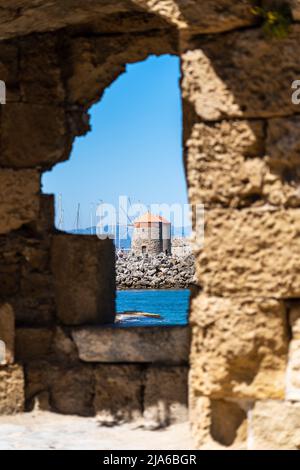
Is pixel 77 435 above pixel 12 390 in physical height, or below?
below

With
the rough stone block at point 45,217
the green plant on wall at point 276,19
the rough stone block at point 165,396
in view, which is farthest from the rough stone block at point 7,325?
the green plant on wall at point 276,19

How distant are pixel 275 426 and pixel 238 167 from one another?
67.5 inches

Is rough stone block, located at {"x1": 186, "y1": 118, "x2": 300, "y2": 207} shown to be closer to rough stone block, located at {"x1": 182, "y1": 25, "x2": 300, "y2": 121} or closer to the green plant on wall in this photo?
rough stone block, located at {"x1": 182, "y1": 25, "x2": 300, "y2": 121}

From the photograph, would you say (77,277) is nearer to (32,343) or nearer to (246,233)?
(32,343)

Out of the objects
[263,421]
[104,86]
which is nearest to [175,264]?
[104,86]

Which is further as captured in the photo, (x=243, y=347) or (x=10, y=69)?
(x=10, y=69)

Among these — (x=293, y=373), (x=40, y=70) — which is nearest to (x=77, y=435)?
(x=293, y=373)

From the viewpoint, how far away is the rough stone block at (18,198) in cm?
785

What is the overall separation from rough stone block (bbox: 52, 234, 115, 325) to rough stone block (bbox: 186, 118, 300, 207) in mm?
2746

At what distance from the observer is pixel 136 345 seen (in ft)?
24.9

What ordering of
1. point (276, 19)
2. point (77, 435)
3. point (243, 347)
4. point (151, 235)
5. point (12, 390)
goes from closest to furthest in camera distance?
point (276, 19) < point (243, 347) < point (77, 435) < point (12, 390) < point (151, 235)

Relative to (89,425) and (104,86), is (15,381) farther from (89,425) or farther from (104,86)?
(104,86)

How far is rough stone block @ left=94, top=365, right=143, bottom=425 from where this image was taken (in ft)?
24.8

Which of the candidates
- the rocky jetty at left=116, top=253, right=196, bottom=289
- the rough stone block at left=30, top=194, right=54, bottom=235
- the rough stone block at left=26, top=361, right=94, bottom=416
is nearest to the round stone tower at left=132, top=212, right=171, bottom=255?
the rocky jetty at left=116, top=253, right=196, bottom=289
